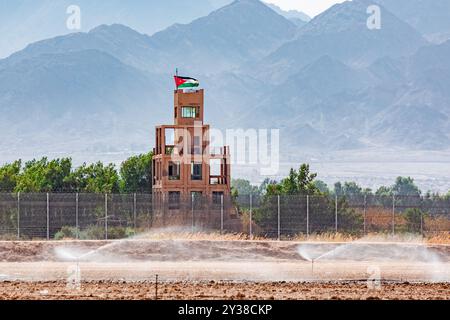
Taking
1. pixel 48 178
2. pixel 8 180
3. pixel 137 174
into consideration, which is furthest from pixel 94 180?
pixel 8 180

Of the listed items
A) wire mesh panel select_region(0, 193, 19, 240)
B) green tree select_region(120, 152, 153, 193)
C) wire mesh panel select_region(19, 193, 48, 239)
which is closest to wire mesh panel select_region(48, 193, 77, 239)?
wire mesh panel select_region(19, 193, 48, 239)

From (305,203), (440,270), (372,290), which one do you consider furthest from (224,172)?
(372,290)

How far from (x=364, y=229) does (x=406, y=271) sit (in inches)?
660

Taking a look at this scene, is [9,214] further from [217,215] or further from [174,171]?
[174,171]

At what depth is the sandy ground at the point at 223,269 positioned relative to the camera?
110 feet

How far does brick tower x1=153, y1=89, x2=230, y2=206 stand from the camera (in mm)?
79250

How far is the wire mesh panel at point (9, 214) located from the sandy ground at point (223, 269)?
Answer: 6537 mm

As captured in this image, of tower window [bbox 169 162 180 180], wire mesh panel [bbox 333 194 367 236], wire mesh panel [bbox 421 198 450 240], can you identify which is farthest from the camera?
tower window [bbox 169 162 180 180]

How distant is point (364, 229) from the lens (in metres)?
60.3

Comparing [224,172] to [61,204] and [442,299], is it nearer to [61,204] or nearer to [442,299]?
[61,204]

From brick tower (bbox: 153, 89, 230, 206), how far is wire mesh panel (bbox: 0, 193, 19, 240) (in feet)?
61.5

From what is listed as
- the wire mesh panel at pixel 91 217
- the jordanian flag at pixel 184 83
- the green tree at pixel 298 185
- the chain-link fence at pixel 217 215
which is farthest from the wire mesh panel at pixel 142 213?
the jordanian flag at pixel 184 83

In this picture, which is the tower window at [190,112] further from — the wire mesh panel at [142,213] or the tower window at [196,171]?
the wire mesh panel at [142,213]

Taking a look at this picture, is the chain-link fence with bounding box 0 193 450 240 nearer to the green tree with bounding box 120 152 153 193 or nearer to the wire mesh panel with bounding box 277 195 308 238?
the wire mesh panel with bounding box 277 195 308 238
